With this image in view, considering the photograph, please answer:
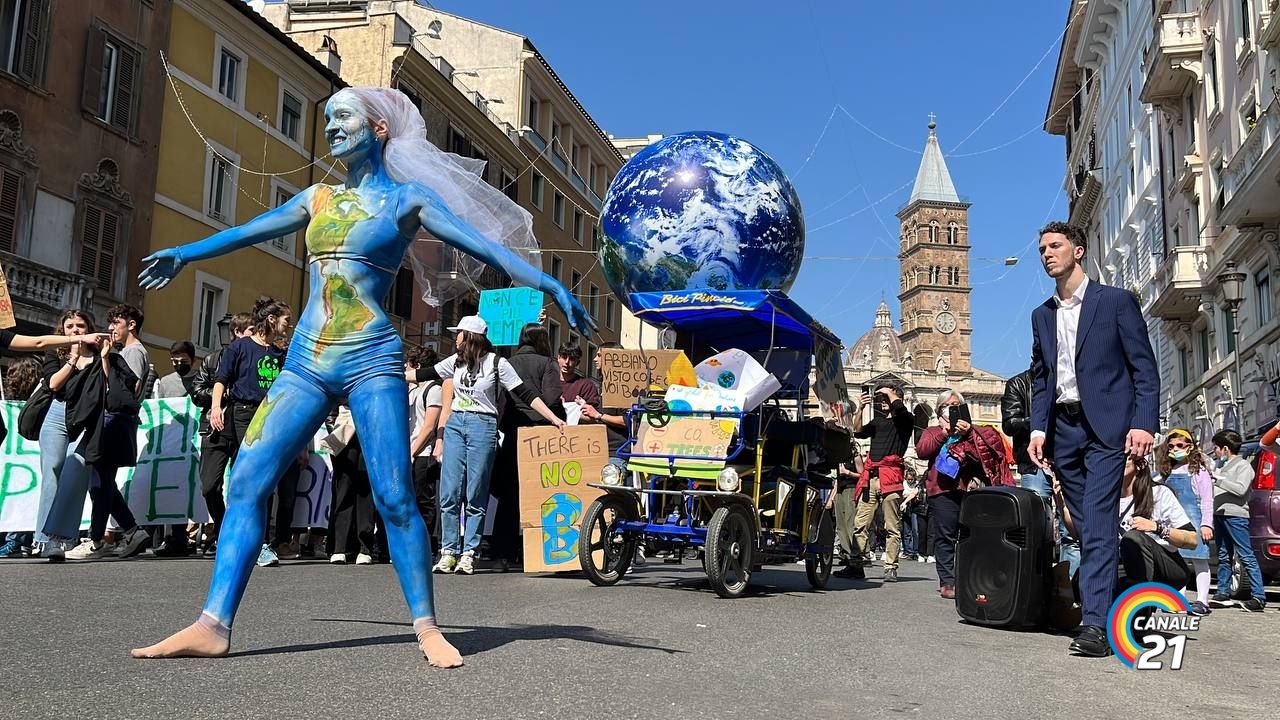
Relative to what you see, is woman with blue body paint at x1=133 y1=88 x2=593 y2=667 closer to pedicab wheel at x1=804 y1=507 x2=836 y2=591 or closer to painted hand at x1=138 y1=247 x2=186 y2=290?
painted hand at x1=138 y1=247 x2=186 y2=290

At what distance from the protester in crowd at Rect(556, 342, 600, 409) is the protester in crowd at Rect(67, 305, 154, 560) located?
136 inches

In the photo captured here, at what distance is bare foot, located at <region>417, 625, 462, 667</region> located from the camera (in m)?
3.93

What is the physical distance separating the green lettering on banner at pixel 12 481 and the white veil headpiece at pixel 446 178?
6.03m

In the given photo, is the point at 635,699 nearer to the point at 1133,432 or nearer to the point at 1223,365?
the point at 1133,432

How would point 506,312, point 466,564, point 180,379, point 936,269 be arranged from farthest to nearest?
point 936,269, point 180,379, point 506,312, point 466,564

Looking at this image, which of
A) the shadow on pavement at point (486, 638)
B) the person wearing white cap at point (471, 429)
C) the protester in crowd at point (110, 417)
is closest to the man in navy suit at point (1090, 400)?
the shadow on pavement at point (486, 638)

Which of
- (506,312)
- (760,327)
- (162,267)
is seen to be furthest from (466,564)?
(162,267)

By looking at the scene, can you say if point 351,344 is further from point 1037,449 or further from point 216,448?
point 216,448

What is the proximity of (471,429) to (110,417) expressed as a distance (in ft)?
8.70

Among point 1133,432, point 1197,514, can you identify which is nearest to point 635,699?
point 1133,432

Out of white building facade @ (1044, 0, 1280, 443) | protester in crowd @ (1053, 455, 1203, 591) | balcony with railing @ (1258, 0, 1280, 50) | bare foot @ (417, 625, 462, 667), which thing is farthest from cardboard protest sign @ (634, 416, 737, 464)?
balcony with railing @ (1258, 0, 1280, 50)

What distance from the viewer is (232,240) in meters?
4.35

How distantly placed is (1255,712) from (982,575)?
2.66 meters

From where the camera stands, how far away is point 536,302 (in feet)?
29.8
